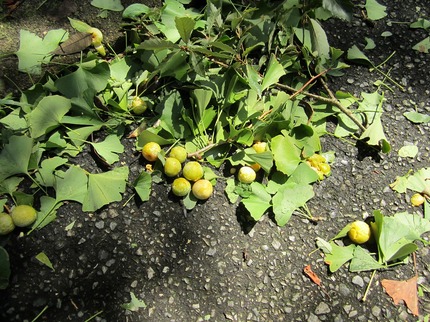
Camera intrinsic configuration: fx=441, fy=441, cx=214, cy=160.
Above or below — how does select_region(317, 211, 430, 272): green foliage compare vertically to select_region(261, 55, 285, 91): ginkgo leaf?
below

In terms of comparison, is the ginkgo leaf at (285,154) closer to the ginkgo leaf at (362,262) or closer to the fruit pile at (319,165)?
the fruit pile at (319,165)

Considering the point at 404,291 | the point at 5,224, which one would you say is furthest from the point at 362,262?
the point at 5,224

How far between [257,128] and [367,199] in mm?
605

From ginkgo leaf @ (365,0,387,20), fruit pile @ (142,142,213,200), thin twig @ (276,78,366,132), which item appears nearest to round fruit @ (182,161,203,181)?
fruit pile @ (142,142,213,200)

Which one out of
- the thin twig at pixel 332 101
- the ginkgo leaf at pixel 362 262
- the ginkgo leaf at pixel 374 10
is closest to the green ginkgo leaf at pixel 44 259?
the ginkgo leaf at pixel 362 262

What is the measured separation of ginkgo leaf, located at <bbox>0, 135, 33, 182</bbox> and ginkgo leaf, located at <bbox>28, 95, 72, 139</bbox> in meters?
0.07

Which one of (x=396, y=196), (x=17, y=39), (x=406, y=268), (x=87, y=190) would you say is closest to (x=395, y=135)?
(x=396, y=196)

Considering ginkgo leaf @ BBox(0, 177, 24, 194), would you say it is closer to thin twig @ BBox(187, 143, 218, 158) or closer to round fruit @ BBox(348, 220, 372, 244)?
thin twig @ BBox(187, 143, 218, 158)

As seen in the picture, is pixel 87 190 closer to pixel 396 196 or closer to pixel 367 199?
pixel 367 199

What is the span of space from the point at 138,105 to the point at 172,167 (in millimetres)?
374

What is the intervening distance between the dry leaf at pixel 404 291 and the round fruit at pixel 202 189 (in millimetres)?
814

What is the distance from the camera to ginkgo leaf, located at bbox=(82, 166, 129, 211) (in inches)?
72.7

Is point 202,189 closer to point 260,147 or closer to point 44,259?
point 260,147

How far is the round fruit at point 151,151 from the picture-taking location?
1935 millimetres
